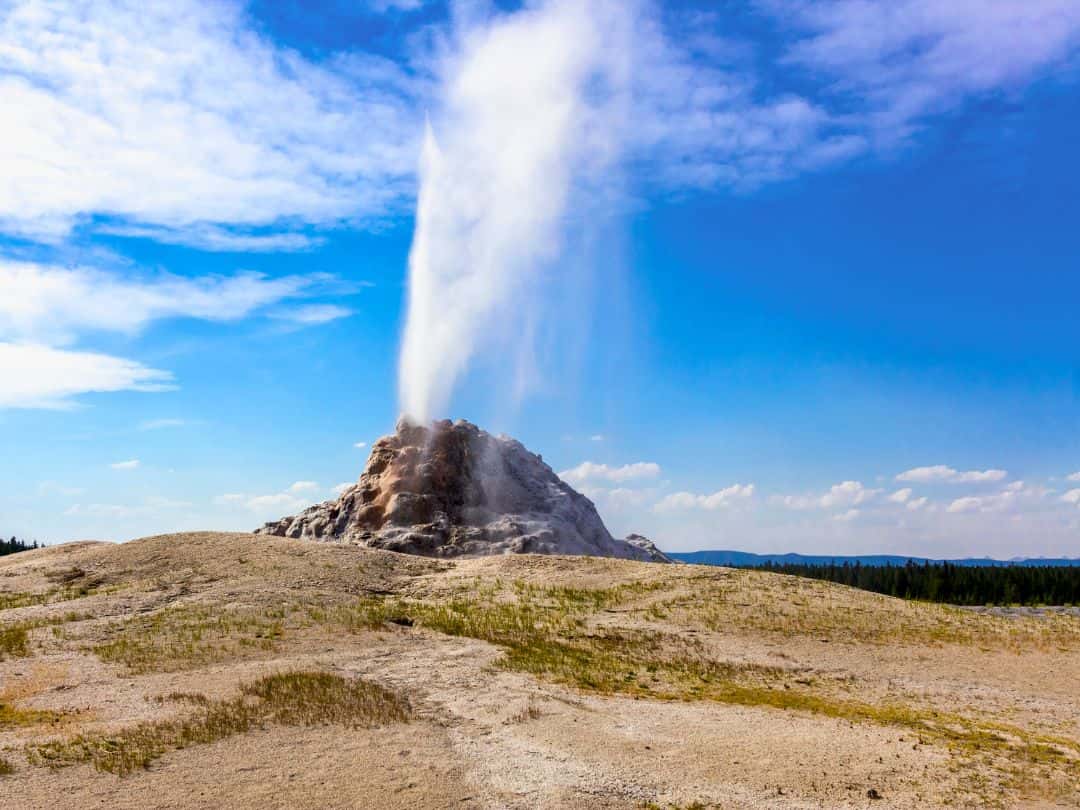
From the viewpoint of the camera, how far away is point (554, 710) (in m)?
20.2

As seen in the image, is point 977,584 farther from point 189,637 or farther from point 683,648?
point 189,637

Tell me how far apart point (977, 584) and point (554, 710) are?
12424 cm

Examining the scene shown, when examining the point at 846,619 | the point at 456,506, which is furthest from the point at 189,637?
the point at 456,506

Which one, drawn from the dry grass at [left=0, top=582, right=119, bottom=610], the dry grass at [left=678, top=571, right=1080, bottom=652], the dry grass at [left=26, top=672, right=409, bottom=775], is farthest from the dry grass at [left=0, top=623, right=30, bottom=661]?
the dry grass at [left=678, top=571, right=1080, bottom=652]

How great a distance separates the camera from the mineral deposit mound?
64.0 meters

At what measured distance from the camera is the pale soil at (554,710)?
47.9 feet

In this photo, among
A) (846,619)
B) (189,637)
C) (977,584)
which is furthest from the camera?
(977,584)

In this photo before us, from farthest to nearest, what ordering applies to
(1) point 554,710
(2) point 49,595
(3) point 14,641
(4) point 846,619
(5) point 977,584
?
(5) point 977,584
(2) point 49,595
(4) point 846,619
(3) point 14,641
(1) point 554,710

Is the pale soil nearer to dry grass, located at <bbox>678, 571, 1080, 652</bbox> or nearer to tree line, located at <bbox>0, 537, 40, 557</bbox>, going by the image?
dry grass, located at <bbox>678, 571, 1080, 652</bbox>

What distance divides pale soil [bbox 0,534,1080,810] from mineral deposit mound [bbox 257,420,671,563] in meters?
21.2

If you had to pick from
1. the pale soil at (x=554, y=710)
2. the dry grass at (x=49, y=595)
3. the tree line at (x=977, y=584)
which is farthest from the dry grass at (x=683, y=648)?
the tree line at (x=977, y=584)

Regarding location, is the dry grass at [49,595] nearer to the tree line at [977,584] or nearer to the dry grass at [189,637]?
the dry grass at [189,637]

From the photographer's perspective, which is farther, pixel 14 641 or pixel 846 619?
pixel 846 619

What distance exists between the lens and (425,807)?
1371cm
